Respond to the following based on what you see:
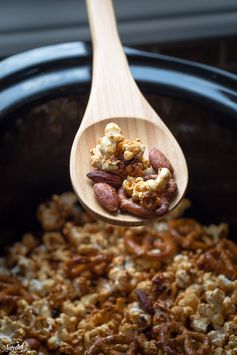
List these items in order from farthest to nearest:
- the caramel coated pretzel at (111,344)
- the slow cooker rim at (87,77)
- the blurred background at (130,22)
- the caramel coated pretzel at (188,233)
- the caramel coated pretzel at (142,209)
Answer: the blurred background at (130,22)
the caramel coated pretzel at (188,233)
the slow cooker rim at (87,77)
the caramel coated pretzel at (111,344)
the caramel coated pretzel at (142,209)

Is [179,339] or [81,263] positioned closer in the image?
[179,339]

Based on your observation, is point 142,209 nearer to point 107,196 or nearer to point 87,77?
point 107,196

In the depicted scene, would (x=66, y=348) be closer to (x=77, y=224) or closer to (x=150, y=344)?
(x=150, y=344)

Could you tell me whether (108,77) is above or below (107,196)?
above

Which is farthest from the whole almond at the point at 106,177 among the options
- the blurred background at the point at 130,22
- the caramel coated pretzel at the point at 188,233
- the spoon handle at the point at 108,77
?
the blurred background at the point at 130,22

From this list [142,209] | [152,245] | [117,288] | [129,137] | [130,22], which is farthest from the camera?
[130,22]

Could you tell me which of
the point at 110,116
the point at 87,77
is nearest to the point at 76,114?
the point at 87,77

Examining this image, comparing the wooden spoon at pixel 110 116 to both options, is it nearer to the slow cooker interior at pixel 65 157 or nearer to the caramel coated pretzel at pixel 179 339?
the slow cooker interior at pixel 65 157
